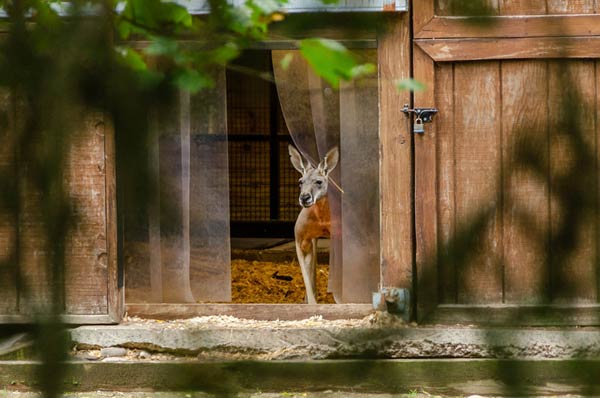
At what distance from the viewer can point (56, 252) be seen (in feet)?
2.98

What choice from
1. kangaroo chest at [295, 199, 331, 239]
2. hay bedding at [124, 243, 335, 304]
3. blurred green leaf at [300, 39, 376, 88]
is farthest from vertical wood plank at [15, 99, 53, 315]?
kangaroo chest at [295, 199, 331, 239]

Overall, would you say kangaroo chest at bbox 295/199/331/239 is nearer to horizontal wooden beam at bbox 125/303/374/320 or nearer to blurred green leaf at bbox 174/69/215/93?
horizontal wooden beam at bbox 125/303/374/320

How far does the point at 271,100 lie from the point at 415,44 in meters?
5.26

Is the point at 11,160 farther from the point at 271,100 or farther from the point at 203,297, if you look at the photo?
the point at 271,100

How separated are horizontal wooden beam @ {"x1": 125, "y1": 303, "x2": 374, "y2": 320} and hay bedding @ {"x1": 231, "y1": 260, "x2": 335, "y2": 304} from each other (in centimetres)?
92

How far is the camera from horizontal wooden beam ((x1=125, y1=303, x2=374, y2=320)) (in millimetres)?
6611

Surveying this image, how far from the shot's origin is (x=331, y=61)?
32.2 inches

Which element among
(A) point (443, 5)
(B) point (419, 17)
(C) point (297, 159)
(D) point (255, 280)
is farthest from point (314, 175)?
(A) point (443, 5)

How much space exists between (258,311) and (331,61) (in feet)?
19.3

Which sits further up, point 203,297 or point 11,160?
point 11,160

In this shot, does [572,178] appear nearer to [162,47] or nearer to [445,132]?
[162,47]

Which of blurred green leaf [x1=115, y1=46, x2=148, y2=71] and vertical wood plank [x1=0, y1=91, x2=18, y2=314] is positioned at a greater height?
blurred green leaf [x1=115, y1=46, x2=148, y2=71]

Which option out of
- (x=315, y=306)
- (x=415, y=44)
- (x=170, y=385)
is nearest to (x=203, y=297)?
(x=315, y=306)

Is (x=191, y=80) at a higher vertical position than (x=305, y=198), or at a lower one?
higher
